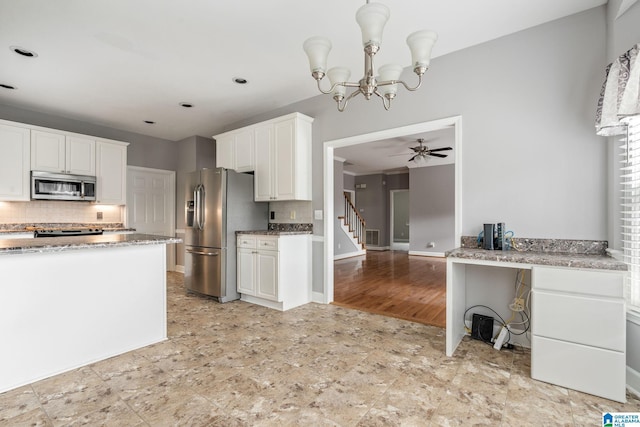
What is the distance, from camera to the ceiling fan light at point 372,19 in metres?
1.69

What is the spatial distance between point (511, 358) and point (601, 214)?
52.1 inches

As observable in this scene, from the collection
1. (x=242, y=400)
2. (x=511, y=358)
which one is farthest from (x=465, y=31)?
(x=242, y=400)

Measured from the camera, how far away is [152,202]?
604 centimetres


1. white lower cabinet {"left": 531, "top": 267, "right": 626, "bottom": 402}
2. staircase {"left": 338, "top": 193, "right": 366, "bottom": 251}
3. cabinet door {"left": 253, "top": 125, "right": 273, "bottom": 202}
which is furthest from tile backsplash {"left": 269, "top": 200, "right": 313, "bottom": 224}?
staircase {"left": 338, "top": 193, "right": 366, "bottom": 251}

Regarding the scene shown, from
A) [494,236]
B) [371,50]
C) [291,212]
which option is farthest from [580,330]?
[291,212]

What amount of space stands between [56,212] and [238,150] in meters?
3.07

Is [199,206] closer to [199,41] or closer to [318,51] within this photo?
[199,41]

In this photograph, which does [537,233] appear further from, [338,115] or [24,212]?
[24,212]

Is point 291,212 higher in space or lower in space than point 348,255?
higher

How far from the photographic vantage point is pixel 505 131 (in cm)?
280

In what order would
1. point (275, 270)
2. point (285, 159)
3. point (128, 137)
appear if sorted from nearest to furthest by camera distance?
point (275, 270) < point (285, 159) < point (128, 137)

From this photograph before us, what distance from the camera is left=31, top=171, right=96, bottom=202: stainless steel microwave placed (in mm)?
4379

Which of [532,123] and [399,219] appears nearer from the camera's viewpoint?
[532,123]

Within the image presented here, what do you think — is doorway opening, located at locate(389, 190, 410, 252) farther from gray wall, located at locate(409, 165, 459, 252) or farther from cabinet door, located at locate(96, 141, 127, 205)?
cabinet door, located at locate(96, 141, 127, 205)
